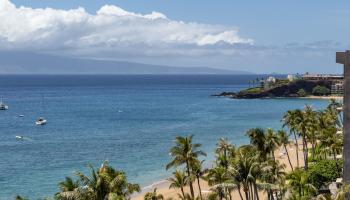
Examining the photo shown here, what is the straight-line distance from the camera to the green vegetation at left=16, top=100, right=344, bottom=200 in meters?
36.9

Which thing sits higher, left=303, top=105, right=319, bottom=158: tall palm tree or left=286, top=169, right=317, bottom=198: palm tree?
left=303, top=105, right=319, bottom=158: tall palm tree

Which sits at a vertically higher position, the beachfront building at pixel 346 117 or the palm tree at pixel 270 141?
the beachfront building at pixel 346 117

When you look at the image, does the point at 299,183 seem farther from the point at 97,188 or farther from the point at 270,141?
the point at 97,188

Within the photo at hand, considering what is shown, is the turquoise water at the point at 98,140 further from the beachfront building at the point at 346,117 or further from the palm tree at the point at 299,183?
the beachfront building at the point at 346,117

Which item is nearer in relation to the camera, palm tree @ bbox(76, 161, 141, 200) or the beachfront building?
palm tree @ bbox(76, 161, 141, 200)

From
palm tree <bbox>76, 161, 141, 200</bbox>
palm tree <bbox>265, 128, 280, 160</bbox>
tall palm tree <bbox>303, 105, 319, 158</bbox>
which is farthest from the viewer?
tall palm tree <bbox>303, 105, 319, 158</bbox>

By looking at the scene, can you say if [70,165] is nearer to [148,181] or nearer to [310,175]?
[148,181]

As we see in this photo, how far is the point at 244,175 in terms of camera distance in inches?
1743

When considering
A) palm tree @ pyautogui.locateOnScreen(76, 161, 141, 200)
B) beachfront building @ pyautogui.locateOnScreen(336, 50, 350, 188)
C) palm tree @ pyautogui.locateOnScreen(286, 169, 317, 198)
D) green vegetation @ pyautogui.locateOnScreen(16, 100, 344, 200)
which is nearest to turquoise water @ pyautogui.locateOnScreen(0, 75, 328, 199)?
green vegetation @ pyautogui.locateOnScreen(16, 100, 344, 200)

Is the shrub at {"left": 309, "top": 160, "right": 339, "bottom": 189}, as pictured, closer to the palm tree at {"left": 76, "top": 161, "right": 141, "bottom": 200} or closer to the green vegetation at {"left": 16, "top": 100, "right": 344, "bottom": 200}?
the green vegetation at {"left": 16, "top": 100, "right": 344, "bottom": 200}

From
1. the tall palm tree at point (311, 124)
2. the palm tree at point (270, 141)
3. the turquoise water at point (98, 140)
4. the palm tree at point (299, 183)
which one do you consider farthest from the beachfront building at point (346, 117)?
the turquoise water at point (98, 140)

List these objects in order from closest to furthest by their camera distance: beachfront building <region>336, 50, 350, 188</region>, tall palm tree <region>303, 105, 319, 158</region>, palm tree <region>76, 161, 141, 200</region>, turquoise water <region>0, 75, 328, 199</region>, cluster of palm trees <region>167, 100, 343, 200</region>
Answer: palm tree <region>76, 161, 141, 200</region>
beachfront building <region>336, 50, 350, 188</region>
cluster of palm trees <region>167, 100, 343, 200</region>
tall palm tree <region>303, 105, 319, 158</region>
turquoise water <region>0, 75, 328, 199</region>

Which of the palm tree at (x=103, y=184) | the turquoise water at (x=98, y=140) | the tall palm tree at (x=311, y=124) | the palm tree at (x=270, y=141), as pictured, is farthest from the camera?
the turquoise water at (x=98, y=140)

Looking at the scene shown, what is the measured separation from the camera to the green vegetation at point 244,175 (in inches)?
1453
